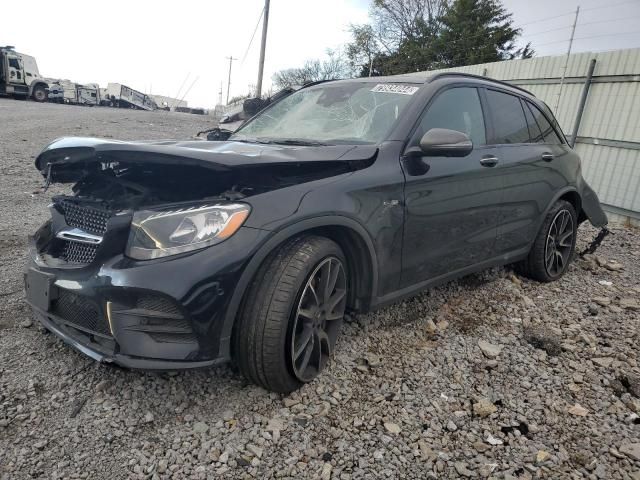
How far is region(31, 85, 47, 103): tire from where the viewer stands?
29.7m

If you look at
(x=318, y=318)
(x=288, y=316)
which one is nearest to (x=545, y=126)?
(x=318, y=318)

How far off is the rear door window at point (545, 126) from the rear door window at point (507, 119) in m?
0.25

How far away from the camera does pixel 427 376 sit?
263cm

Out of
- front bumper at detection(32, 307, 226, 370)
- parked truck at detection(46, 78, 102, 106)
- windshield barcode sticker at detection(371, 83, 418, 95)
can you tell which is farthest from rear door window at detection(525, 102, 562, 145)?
parked truck at detection(46, 78, 102, 106)

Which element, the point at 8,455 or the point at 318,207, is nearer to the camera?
the point at 8,455

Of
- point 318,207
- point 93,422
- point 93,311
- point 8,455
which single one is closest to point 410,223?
point 318,207

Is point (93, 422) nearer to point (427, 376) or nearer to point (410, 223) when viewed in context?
point (427, 376)

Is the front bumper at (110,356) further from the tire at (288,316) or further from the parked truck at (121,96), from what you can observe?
the parked truck at (121,96)

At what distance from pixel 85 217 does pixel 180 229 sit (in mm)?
664

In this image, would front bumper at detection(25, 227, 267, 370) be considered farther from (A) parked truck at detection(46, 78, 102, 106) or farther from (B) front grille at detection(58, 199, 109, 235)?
(A) parked truck at detection(46, 78, 102, 106)

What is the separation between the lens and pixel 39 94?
30.0 meters

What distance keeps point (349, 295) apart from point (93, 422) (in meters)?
1.42

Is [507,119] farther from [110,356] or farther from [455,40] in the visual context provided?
[455,40]

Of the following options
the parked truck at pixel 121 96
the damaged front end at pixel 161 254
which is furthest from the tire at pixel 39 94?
the damaged front end at pixel 161 254
